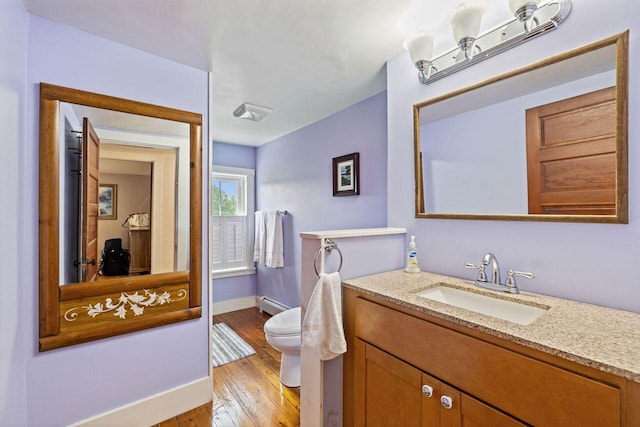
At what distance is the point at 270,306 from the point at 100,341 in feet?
6.61

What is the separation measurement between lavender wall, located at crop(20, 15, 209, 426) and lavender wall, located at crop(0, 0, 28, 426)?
18mm

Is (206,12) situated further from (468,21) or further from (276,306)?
(276,306)

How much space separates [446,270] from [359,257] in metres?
0.47

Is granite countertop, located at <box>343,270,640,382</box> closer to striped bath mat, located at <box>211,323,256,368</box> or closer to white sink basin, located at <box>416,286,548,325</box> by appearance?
white sink basin, located at <box>416,286,548,325</box>

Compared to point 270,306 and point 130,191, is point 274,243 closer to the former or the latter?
point 270,306

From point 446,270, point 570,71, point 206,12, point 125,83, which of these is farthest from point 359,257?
point 125,83

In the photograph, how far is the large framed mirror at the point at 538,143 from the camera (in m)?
0.98

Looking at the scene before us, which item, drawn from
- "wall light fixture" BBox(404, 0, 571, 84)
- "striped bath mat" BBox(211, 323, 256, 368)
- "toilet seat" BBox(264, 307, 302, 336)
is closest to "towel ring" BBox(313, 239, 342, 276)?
"toilet seat" BBox(264, 307, 302, 336)

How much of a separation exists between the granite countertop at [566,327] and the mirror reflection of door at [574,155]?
1.16ft

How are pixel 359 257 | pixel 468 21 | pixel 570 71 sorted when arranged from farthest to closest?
pixel 359 257 < pixel 468 21 < pixel 570 71

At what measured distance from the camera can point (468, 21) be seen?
1199 mm

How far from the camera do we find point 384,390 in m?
1.13

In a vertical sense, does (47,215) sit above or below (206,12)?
below

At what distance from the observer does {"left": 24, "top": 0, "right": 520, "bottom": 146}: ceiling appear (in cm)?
130
